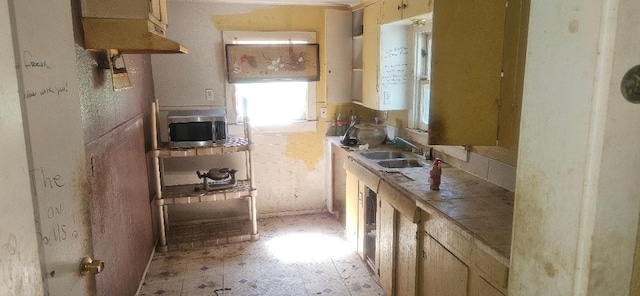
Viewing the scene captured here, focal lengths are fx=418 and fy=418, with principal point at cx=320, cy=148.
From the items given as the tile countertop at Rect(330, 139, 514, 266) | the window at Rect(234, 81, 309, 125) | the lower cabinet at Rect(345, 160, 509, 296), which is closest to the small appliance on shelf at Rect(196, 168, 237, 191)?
the window at Rect(234, 81, 309, 125)

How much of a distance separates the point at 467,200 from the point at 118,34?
6.23ft

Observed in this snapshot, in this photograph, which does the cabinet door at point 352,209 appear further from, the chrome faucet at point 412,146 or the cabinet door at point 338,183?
the chrome faucet at point 412,146

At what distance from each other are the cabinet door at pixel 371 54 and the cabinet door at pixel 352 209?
2.17 feet

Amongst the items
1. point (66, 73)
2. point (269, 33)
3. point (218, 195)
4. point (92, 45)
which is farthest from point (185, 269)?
point (66, 73)

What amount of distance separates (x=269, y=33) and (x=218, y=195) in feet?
5.23

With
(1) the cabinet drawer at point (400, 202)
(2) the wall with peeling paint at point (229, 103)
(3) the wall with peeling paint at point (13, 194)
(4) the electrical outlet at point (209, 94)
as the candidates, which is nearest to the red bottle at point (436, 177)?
(1) the cabinet drawer at point (400, 202)

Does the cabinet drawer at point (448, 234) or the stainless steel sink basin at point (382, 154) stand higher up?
the stainless steel sink basin at point (382, 154)

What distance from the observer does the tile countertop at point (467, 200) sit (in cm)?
169


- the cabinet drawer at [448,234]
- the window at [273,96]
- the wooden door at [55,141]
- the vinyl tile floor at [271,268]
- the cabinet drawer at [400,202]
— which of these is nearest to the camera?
the wooden door at [55,141]

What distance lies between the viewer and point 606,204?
72 centimetres

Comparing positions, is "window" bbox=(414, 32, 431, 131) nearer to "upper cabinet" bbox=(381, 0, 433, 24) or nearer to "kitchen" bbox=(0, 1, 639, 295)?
"upper cabinet" bbox=(381, 0, 433, 24)

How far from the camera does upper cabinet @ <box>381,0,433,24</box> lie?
2676mm

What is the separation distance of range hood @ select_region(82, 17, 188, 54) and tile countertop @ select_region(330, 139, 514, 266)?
1.57 meters

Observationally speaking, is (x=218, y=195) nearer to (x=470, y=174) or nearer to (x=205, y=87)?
(x=205, y=87)
